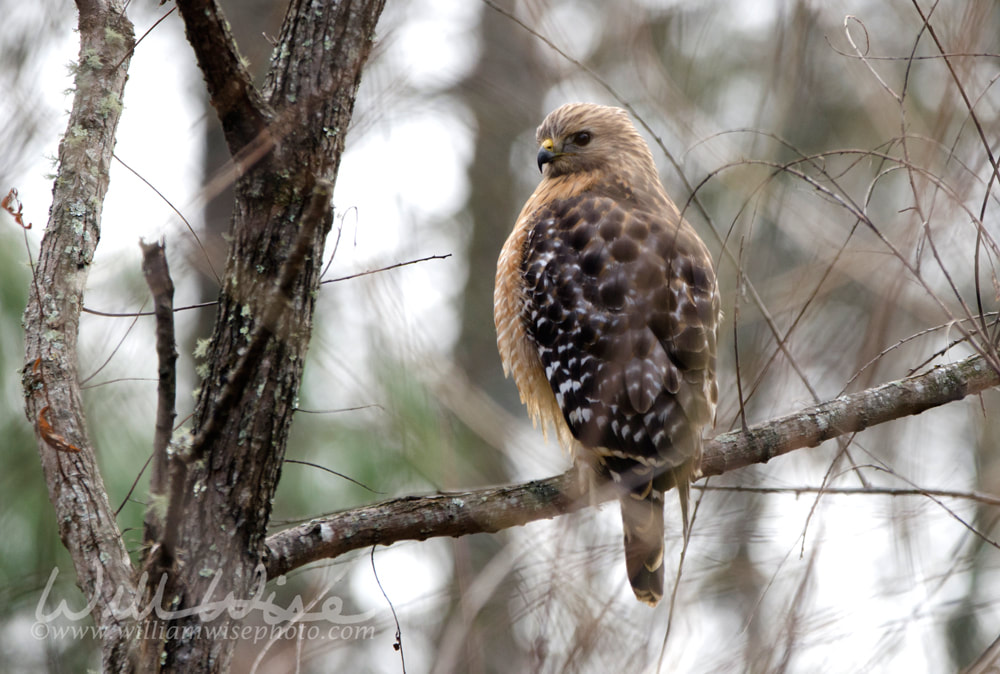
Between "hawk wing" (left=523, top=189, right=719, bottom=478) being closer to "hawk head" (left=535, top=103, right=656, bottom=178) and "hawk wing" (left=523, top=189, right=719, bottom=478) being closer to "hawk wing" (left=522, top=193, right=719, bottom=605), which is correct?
"hawk wing" (left=522, top=193, right=719, bottom=605)

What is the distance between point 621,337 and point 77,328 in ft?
6.61

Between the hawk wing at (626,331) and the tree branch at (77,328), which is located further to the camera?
the hawk wing at (626,331)

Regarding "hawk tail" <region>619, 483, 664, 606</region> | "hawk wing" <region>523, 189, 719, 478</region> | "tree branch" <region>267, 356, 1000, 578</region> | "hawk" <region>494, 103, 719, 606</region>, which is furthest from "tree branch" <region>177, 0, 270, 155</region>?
"hawk tail" <region>619, 483, 664, 606</region>

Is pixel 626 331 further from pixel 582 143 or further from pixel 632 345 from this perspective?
pixel 582 143

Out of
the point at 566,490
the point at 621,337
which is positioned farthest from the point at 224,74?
the point at 621,337

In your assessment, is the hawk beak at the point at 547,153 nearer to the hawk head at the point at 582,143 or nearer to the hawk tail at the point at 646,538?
the hawk head at the point at 582,143

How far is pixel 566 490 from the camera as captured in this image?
3.22 m

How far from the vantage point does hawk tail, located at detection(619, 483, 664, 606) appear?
3.36 metres

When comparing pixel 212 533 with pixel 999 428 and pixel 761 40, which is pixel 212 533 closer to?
pixel 999 428

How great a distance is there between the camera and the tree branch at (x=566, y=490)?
2.71 m

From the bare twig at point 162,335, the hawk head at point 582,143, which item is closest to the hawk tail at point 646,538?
the hawk head at point 582,143

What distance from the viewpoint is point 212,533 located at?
2223 mm

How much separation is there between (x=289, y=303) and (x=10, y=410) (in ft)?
8.41

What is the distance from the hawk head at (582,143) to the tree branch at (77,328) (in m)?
2.30
